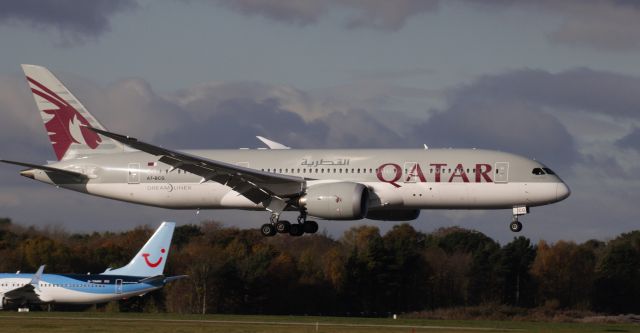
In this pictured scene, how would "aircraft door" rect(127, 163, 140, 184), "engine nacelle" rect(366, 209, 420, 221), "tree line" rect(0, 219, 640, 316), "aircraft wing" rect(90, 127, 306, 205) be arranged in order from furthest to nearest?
"tree line" rect(0, 219, 640, 316), "aircraft door" rect(127, 163, 140, 184), "engine nacelle" rect(366, 209, 420, 221), "aircraft wing" rect(90, 127, 306, 205)

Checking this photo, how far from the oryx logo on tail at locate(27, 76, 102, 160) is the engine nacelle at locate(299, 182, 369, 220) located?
15342 mm

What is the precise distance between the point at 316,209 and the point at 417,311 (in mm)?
31568

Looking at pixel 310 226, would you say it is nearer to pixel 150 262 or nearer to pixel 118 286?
pixel 118 286

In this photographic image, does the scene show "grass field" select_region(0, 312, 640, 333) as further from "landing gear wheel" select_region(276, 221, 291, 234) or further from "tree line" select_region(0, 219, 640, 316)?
"tree line" select_region(0, 219, 640, 316)

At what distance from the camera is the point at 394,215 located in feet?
239

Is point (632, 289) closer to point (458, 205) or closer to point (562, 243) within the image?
point (562, 243)

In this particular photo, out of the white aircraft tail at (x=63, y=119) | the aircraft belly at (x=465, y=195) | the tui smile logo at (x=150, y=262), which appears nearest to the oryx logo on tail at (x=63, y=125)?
the white aircraft tail at (x=63, y=119)

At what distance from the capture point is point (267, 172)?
71625mm

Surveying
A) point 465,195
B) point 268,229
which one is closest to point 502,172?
point 465,195

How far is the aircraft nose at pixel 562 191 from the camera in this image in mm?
67938

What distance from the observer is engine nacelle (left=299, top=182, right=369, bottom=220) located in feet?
221

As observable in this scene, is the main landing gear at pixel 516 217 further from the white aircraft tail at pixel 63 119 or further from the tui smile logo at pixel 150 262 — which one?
the tui smile logo at pixel 150 262

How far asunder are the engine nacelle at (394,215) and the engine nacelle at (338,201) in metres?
3.32

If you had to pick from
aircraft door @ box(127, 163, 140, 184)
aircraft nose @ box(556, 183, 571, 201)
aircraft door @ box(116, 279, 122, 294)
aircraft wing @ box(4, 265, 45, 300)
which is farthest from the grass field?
aircraft door @ box(116, 279, 122, 294)
